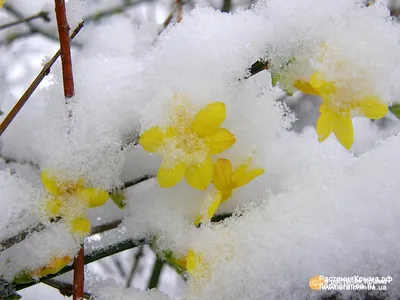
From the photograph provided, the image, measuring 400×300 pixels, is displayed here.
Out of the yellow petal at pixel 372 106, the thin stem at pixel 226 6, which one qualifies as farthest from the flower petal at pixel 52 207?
the thin stem at pixel 226 6

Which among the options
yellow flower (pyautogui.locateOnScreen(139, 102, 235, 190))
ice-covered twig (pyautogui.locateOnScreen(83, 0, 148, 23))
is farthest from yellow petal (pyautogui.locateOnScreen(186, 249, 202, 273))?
ice-covered twig (pyautogui.locateOnScreen(83, 0, 148, 23))

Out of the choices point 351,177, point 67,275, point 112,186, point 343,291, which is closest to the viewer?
point 343,291

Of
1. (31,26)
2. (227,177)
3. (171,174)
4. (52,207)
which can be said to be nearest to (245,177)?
(227,177)

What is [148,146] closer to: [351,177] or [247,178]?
[247,178]

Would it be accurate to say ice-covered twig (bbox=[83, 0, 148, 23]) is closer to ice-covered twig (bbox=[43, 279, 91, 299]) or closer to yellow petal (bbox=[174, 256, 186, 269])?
ice-covered twig (bbox=[43, 279, 91, 299])

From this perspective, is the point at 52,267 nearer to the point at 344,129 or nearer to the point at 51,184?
the point at 51,184

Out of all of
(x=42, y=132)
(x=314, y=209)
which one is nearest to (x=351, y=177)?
(x=314, y=209)
